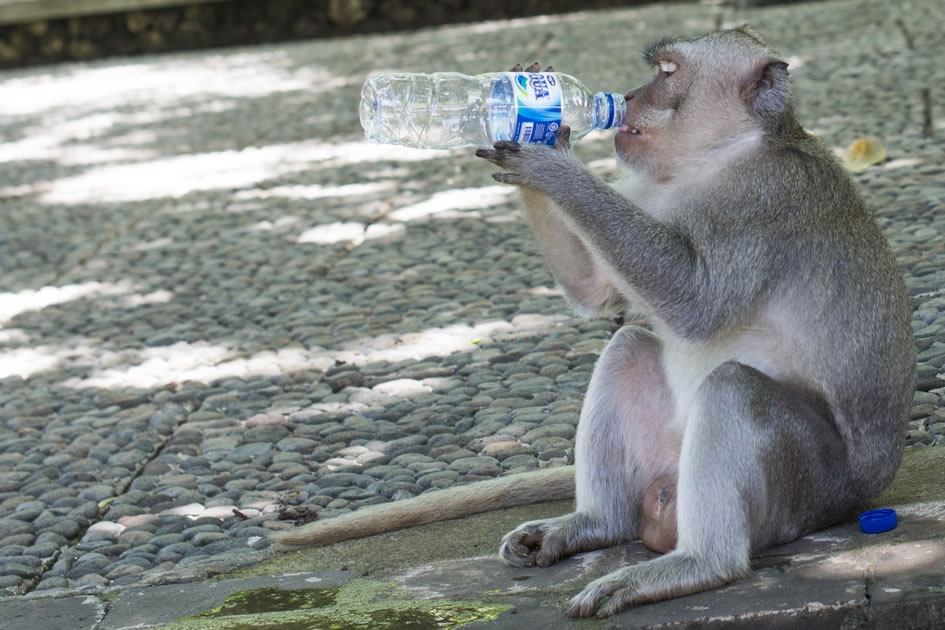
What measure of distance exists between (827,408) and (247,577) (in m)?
1.59

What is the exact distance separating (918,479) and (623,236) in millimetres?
1089

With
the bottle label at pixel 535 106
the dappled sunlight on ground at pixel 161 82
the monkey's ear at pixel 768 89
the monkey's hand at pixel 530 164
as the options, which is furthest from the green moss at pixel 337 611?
the dappled sunlight on ground at pixel 161 82

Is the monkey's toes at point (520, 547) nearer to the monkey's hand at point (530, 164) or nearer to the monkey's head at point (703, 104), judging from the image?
the monkey's hand at point (530, 164)

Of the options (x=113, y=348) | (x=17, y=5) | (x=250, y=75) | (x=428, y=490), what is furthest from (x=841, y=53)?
(x=17, y=5)

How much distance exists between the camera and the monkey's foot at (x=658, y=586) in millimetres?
3023

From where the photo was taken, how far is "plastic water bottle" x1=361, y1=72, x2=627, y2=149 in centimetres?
349

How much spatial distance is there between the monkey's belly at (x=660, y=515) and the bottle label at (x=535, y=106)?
3.07 ft

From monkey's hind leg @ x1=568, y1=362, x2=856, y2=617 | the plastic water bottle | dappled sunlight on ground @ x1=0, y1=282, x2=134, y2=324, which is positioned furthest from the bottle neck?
dappled sunlight on ground @ x1=0, y1=282, x2=134, y2=324

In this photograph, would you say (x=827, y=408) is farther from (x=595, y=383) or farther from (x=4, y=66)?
(x=4, y=66)

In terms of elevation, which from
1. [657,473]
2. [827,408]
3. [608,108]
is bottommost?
[657,473]

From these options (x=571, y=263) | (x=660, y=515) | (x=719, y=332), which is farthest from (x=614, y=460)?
(x=571, y=263)

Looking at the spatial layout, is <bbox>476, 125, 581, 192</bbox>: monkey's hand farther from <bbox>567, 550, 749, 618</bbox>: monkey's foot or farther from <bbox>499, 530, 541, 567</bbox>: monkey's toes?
<bbox>567, 550, 749, 618</bbox>: monkey's foot

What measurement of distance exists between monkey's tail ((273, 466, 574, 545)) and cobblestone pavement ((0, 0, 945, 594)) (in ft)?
0.78

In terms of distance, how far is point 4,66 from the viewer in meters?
15.9
